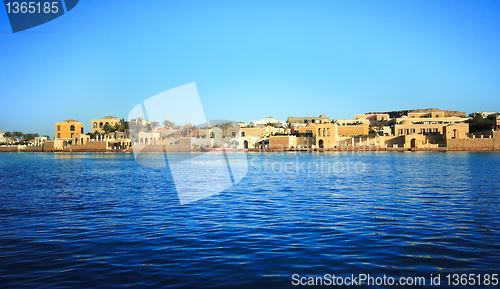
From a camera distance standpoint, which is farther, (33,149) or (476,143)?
(33,149)

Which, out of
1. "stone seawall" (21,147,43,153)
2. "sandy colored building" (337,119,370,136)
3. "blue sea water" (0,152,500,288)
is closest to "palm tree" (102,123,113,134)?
"stone seawall" (21,147,43,153)

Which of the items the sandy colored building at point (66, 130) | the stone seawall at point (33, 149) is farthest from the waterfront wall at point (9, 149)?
the sandy colored building at point (66, 130)

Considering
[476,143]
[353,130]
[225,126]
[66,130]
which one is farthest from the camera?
[66,130]

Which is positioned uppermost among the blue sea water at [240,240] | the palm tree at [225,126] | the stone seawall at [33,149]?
the palm tree at [225,126]

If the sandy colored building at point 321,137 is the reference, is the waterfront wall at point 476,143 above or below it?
below

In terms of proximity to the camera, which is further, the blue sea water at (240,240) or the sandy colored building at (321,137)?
the sandy colored building at (321,137)

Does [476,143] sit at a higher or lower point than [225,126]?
lower

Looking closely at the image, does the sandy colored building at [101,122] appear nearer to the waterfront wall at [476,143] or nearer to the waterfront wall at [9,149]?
the waterfront wall at [9,149]

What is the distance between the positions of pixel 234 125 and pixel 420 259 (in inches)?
4378

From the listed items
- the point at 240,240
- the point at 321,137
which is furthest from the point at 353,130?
the point at 240,240

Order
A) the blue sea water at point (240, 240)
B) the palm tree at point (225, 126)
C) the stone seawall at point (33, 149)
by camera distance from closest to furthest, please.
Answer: the blue sea water at point (240, 240)
the palm tree at point (225, 126)
the stone seawall at point (33, 149)

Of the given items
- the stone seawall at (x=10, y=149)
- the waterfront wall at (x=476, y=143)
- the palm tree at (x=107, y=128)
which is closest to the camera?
the waterfront wall at (x=476, y=143)

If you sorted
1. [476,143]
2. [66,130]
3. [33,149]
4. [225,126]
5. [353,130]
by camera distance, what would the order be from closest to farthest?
[476,143] → [353,130] → [225,126] → [66,130] → [33,149]

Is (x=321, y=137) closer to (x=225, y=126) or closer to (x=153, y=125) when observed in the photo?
(x=225, y=126)
